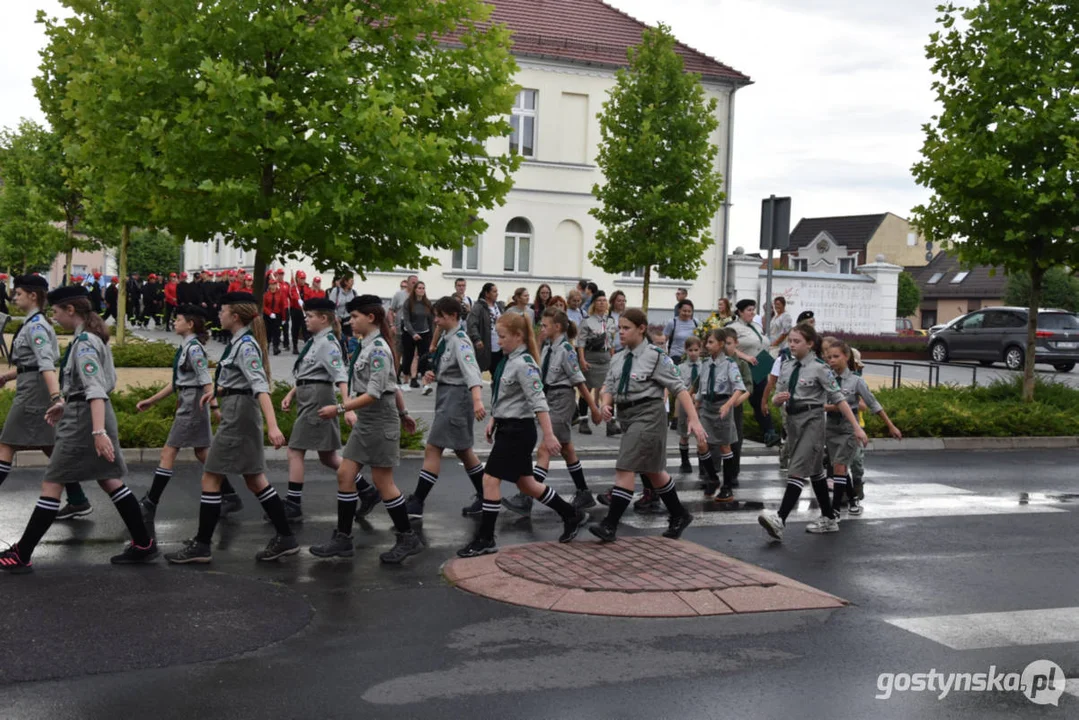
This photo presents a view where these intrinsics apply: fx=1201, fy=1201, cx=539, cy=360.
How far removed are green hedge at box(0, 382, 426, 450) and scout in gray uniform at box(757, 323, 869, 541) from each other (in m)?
4.52

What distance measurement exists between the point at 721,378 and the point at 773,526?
221 centimetres

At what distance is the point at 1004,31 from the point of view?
17828 millimetres

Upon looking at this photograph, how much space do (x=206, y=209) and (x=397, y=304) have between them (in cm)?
591

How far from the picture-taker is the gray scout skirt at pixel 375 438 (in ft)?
26.6

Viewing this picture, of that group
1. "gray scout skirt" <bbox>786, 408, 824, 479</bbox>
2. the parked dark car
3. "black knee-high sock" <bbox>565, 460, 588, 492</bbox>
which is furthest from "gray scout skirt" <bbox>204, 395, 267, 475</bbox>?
the parked dark car

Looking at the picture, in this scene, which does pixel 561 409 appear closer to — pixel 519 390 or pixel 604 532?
pixel 604 532

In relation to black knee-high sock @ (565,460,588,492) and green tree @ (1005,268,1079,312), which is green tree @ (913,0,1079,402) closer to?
black knee-high sock @ (565,460,588,492)

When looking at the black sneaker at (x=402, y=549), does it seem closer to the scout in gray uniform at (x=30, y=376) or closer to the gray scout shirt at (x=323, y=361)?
the gray scout shirt at (x=323, y=361)

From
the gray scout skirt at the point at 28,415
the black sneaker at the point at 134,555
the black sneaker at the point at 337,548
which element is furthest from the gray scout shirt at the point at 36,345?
the black sneaker at the point at 337,548

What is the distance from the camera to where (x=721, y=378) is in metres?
11.1

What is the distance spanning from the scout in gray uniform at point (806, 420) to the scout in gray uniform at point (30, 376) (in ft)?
17.5

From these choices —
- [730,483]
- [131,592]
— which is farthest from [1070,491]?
[131,592]

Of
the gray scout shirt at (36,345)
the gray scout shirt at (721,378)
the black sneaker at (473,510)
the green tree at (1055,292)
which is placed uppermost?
the green tree at (1055,292)

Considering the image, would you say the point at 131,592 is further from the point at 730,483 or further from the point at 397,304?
the point at 397,304
